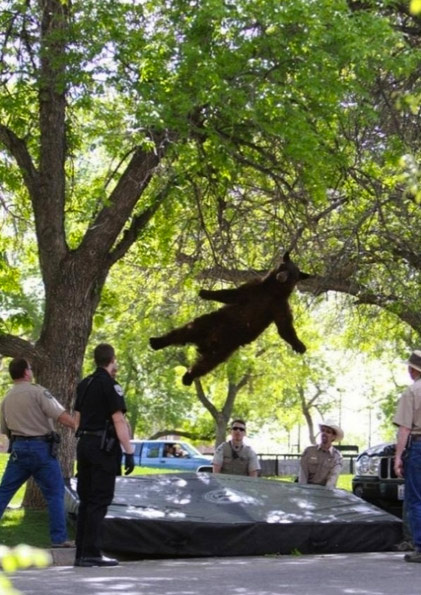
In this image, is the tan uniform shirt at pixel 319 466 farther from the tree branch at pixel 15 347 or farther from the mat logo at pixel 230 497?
the tree branch at pixel 15 347

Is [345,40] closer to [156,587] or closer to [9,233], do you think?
[156,587]

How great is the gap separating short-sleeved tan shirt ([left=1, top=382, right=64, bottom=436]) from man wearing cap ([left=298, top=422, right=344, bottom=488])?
165 inches

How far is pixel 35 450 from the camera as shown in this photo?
9008 mm

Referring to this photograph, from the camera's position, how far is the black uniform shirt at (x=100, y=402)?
8.03 m

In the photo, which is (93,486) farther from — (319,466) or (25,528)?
(319,466)

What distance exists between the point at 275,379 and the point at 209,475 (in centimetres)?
3309

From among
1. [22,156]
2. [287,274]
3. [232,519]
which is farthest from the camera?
[22,156]

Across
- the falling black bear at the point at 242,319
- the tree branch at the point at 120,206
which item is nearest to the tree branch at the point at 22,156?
the tree branch at the point at 120,206

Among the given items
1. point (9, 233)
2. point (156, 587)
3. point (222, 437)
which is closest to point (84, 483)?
point (156, 587)

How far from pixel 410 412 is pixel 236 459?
13.9ft

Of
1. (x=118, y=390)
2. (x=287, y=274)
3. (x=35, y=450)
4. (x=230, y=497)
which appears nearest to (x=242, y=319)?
(x=287, y=274)

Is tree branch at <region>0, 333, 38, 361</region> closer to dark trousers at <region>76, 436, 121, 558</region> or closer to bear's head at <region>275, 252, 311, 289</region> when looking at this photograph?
bear's head at <region>275, 252, 311, 289</region>

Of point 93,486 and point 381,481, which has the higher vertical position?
point 381,481

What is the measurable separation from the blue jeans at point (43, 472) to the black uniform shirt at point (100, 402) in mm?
1069
